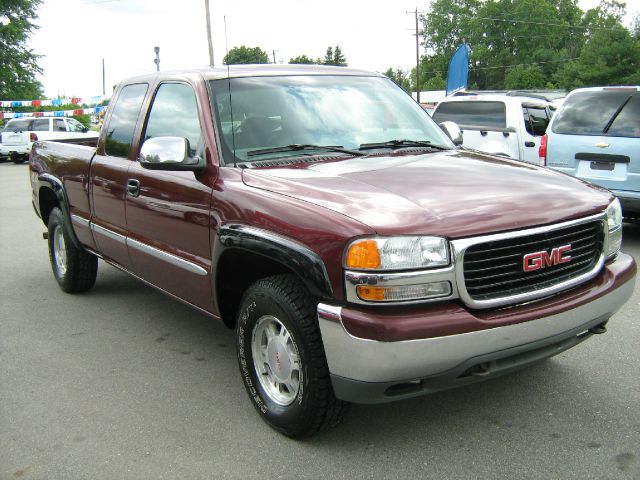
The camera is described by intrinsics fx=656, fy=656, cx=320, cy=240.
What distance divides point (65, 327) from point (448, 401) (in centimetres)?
302

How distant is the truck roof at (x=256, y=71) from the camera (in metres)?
4.01

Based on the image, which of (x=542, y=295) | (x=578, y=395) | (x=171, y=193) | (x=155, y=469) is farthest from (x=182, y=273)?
(x=578, y=395)

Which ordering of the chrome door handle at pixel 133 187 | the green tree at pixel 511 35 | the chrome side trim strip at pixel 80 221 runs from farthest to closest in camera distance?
the green tree at pixel 511 35 → the chrome side trim strip at pixel 80 221 → the chrome door handle at pixel 133 187

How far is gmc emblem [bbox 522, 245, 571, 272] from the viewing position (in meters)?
2.83

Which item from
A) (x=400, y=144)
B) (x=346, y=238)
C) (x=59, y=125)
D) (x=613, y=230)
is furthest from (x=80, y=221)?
(x=59, y=125)

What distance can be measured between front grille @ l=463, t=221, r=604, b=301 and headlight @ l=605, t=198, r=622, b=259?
25 cm

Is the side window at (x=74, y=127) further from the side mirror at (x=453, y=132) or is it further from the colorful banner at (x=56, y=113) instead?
the side mirror at (x=453, y=132)

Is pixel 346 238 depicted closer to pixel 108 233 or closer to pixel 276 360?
pixel 276 360

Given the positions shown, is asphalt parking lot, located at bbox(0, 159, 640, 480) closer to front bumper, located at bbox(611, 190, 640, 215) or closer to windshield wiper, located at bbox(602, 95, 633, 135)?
→ front bumper, located at bbox(611, 190, 640, 215)

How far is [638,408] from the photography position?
3.39 metres

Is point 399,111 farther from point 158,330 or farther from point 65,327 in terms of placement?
point 65,327

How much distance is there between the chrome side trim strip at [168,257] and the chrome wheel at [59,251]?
5.79ft

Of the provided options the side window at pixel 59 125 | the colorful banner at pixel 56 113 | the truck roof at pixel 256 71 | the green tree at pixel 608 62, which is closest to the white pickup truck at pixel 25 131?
the side window at pixel 59 125

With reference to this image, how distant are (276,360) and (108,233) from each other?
215cm
